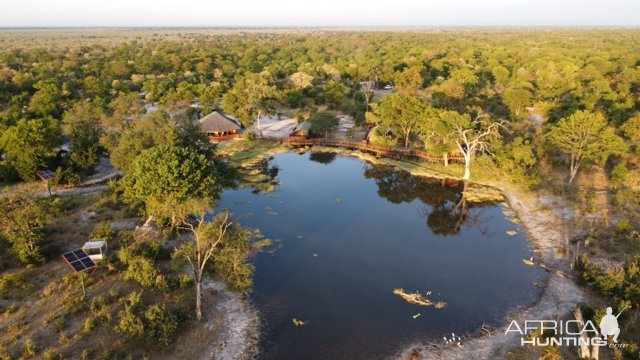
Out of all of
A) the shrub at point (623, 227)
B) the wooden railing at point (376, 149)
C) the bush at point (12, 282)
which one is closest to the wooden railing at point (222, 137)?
the wooden railing at point (376, 149)

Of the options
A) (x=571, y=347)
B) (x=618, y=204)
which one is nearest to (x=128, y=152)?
(x=571, y=347)

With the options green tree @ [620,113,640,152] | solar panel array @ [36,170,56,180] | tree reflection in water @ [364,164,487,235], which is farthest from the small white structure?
green tree @ [620,113,640,152]

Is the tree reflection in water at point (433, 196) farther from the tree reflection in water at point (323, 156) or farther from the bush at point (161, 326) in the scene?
the bush at point (161, 326)

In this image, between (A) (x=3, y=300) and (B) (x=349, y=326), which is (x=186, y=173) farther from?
(B) (x=349, y=326)

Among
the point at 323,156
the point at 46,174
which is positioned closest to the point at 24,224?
the point at 46,174

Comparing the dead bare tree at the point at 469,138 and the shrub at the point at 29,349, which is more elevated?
the dead bare tree at the point at 469,138

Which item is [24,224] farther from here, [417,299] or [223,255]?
[417,299]

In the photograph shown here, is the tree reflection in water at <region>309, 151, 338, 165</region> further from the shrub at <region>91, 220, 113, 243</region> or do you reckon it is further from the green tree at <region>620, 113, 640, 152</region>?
the green tree at <region>620, 113, 640, 152</region>
